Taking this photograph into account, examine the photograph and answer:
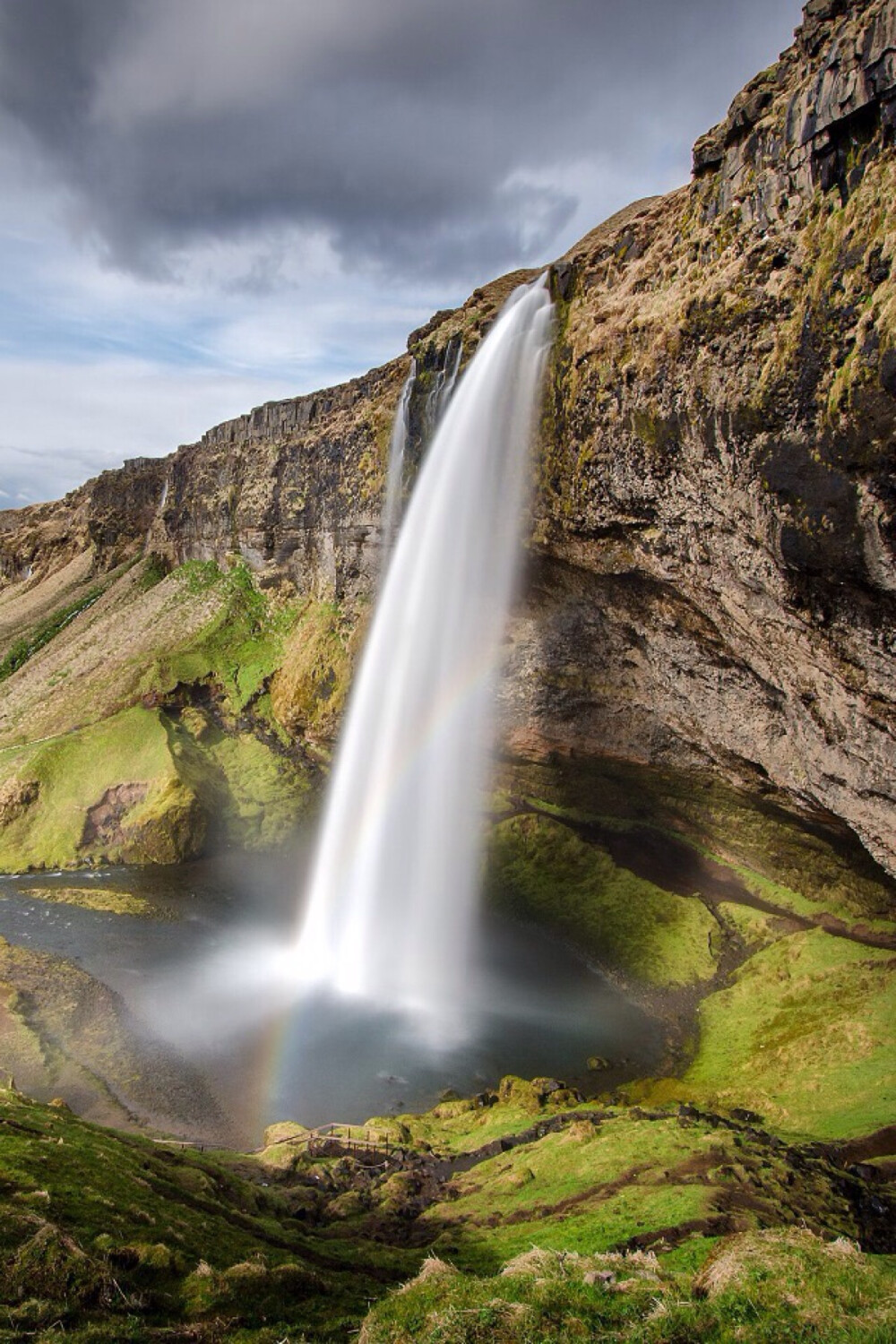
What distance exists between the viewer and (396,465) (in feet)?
132

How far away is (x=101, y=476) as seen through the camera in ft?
282

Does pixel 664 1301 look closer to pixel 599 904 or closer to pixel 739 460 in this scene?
pixel 739 460

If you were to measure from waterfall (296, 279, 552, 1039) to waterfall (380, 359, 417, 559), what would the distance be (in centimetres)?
397

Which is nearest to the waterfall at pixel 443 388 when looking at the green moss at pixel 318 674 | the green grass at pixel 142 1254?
the green moss at pixel 318 674

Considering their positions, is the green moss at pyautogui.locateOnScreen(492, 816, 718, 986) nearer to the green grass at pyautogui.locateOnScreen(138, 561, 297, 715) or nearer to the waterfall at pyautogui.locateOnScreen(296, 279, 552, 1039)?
the waterfall at pyautogui.locateOnScreen(296, 279, 552, 1039)

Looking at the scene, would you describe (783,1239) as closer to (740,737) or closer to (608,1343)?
(608,1343)

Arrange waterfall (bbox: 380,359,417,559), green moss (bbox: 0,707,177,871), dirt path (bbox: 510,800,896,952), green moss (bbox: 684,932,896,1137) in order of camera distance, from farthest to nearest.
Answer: green moss (bbox: 0,707,177,871) → waterfall (bbox: 380,359,417,559) → dirt path (bbox: 510,800,896,952) → green moss (bbox: 684,932,896,1137)

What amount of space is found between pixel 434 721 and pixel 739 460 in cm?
2090

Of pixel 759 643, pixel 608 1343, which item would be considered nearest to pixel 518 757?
pixel 759 643

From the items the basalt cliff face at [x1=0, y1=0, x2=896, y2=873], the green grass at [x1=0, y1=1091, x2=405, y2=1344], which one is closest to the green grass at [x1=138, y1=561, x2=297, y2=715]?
the basalt cliff face at [x1=0, y1=0, x2=896, y2=873]

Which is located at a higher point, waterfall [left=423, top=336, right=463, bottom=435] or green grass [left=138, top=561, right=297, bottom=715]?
waterfall [left=423, top=336, right=463, bottom=435]

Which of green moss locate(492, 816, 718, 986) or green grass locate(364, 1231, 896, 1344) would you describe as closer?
green grass locate(364, 1231, 896, 1344)

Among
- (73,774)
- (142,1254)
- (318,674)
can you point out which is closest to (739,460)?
(142,1254)

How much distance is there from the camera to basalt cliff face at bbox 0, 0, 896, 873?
53.2 feet
